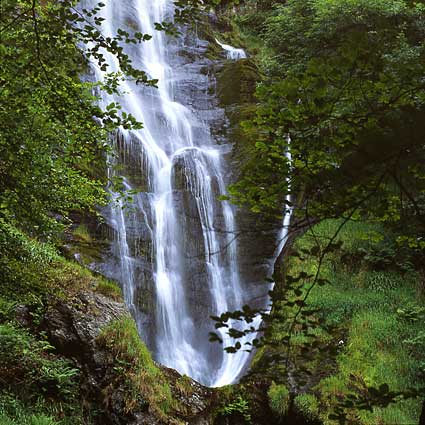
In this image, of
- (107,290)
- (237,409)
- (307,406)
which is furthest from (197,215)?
(307,406)

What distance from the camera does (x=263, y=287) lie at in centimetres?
1260

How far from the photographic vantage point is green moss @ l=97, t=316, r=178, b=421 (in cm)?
682

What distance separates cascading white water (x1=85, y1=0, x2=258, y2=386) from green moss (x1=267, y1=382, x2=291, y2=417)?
249 cm

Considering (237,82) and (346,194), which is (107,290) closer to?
(346,194)

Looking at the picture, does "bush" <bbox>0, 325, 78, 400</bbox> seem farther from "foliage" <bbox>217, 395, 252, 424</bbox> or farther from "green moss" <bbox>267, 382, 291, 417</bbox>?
"green moss" <bbox>267, 382, 291, 417</bbox>

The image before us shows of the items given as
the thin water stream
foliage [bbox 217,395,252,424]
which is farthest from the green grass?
the thin water stream

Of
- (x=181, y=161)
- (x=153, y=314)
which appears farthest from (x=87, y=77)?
(x=153, y=314)

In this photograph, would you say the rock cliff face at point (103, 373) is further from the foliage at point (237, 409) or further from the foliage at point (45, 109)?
the foliage at point (45, 109)

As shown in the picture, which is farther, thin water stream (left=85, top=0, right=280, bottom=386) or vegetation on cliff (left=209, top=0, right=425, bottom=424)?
thin water stream (left=85, top=0, right=280, bottom=386)

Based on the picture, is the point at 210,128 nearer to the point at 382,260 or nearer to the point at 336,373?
the point at 382,260

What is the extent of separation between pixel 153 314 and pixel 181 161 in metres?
5.22

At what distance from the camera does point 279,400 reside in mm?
7402

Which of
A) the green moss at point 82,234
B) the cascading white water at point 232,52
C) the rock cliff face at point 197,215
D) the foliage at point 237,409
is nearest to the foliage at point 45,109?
the rock cliff face at point 197,215

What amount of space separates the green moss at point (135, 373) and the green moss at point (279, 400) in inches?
58.3
